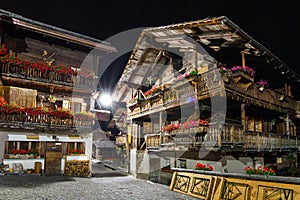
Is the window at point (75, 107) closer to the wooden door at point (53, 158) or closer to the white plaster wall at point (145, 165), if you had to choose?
the wooden door at point (53, 158)

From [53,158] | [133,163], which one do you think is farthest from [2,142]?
[133,163]

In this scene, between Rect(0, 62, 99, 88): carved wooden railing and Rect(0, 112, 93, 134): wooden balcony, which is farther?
Rect(0, 62, 99, 88): carved wooden railing

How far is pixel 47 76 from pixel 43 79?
43 cm

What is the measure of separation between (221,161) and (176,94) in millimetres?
5195

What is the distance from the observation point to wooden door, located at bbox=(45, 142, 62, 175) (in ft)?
54.2

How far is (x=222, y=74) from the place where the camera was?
41.6ft

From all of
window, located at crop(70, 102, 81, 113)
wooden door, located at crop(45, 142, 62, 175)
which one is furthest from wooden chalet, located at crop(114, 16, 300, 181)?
wooden door, located at crop(45, 142, 62, 175)

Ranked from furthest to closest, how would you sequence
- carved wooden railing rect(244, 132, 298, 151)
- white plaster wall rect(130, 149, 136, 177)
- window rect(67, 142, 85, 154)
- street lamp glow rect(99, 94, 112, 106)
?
street lamp glow rect(99, 94, 112, 106)
white plaster wall rect(130, 149, 136, 177)
window rect(67, 142, 85, 154)
carved wooden railing rect(244, 132, 298, 151)

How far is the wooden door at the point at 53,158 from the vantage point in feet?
54.2

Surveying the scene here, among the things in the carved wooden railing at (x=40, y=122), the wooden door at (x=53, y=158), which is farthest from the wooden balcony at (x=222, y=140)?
the wooden door at (x=53, y=158)

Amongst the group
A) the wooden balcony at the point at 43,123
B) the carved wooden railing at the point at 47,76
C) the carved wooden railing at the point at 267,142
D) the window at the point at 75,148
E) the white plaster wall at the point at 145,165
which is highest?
the carved wooden railing at the point at 47,76

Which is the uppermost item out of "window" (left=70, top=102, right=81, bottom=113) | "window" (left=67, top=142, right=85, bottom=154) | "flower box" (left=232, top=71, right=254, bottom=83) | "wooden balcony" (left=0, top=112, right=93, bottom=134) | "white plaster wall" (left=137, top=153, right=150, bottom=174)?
"flower box" (left=232, top=71, right=254, bottom=83)

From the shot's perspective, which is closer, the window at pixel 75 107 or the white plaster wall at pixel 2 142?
the white plaster wall at pixel 2 142

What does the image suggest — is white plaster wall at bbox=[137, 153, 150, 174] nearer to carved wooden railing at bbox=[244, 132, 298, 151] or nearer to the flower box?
carved wooden railing at bbox=[244, 132, 298, 151]
